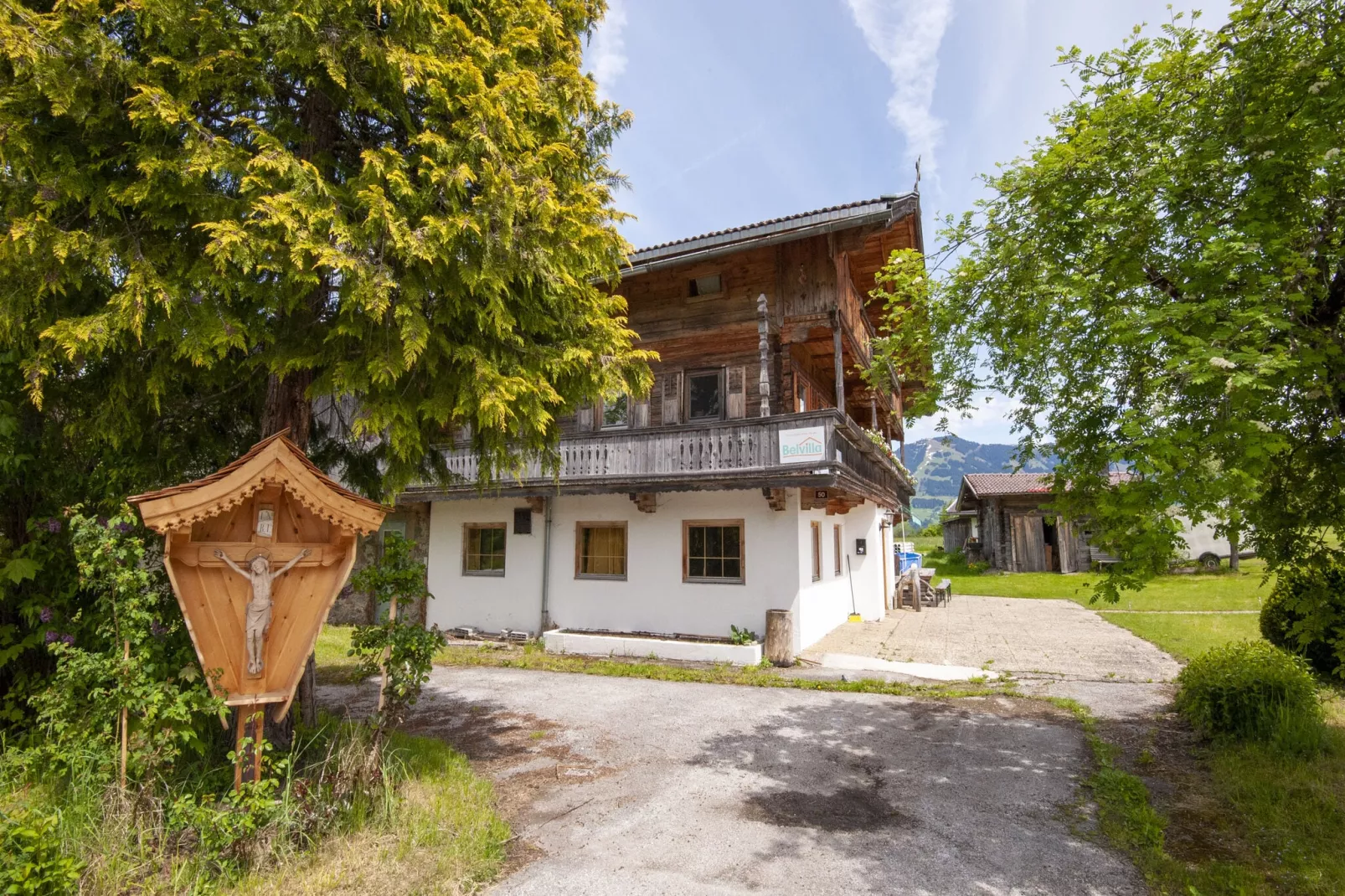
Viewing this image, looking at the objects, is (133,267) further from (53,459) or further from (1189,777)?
(1189,777)

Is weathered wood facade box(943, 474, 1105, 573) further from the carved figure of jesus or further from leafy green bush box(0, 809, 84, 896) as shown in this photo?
leafy green bush box(0, 809, 84, 896)

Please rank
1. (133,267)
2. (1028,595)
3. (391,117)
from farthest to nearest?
(1028,595)
(391,117)
(133,267)

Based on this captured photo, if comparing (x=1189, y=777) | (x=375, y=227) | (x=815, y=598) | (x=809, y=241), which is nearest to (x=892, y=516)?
(x=815, y=598)

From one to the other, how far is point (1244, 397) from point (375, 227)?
5.96 metres

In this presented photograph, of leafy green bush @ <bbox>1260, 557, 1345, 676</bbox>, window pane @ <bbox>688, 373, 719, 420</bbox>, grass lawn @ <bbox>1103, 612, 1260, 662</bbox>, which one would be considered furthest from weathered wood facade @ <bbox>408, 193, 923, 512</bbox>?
grass lawn @ <bbox>1103, 612, 1260, 662</bbox>

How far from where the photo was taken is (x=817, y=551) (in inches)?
568

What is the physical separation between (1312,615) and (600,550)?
1120cm

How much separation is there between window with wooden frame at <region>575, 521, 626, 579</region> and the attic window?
17.7 ft

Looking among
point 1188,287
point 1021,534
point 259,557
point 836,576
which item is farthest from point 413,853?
point 1021,534

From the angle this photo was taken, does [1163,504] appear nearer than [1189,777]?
Yes

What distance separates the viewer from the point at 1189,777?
20.5 ft

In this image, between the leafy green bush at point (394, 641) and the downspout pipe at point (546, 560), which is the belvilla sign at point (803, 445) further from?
the leafy green bush at point (394, 641)

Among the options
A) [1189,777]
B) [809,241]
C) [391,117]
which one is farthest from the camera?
[809,241]

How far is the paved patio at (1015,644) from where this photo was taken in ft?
38.1
